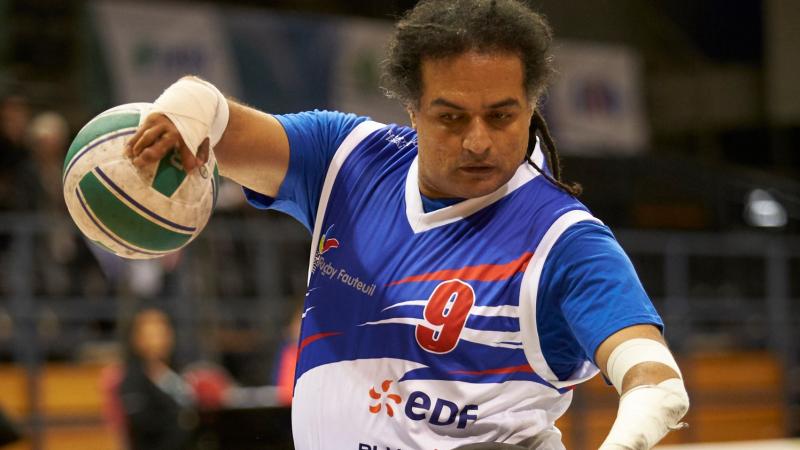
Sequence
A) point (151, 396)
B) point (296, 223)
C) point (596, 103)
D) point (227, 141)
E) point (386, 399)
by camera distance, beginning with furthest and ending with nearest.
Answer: point (596, 103) < point (296, 223) < point (151, 396) < point (227, 141) < point (386, 399)

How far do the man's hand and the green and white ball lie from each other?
0.02 meters

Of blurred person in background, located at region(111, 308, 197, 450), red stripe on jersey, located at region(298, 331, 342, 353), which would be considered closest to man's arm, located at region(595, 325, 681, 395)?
red stripe on jersey, located at region(298, 331, 342, 353)

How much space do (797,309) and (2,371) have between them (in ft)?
26.8

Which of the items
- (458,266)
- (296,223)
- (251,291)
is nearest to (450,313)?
(458,266)

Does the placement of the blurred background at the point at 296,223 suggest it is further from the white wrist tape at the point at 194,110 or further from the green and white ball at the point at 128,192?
the white wrist tape at the point at 194,110

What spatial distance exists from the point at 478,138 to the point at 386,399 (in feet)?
1.91

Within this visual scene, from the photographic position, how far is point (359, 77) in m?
11.1

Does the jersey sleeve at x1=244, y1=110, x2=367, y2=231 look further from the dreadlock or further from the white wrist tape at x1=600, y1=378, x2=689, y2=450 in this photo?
the white wrist tape at x1=600, y1=378, x2=689, y2=450

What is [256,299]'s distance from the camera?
8961 mm

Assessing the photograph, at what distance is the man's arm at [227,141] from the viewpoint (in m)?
2.25

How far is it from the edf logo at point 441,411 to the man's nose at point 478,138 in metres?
0.52

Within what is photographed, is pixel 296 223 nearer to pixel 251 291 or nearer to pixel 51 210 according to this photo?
pixel 251 291

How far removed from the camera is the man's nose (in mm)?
2227

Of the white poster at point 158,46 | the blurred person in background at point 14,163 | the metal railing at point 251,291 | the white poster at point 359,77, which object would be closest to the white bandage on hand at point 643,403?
the metal railing at point 251,291
